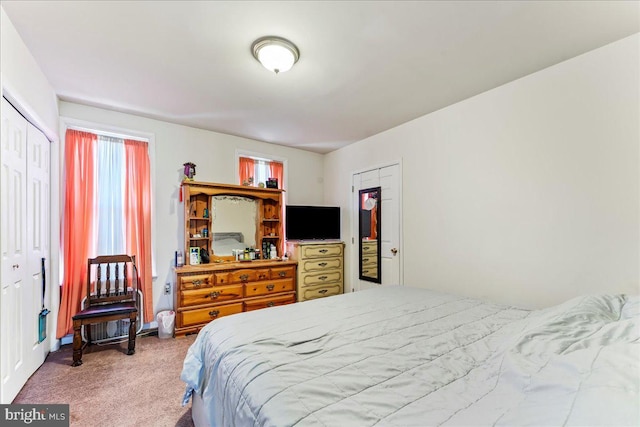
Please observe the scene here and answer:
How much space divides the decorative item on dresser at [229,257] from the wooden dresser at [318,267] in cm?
15

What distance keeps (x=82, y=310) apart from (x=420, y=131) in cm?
426

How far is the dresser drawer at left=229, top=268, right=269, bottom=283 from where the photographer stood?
353cm

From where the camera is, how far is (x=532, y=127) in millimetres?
2400

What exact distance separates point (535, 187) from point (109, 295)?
439 centimetres

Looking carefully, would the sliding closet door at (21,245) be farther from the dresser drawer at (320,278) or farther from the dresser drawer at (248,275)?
the dresser drawer at (320,278)

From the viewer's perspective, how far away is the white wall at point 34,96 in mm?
1752

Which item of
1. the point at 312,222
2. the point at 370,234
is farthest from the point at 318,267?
the point at 370,234

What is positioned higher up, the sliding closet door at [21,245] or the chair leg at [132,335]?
the sliding closet door at [21,245]

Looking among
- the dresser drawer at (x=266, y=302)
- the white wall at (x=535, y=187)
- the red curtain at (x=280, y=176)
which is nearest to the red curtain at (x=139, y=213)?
the dresser drawer at (x=266, y=302)

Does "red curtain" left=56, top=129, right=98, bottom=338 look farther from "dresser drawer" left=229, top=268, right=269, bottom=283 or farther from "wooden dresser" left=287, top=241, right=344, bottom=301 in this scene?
"wooden dresser" left=287, top=241, right=344, bottom=301

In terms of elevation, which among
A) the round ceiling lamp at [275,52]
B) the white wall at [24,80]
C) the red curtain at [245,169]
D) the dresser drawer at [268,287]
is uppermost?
the round ceiling lamp at [275,52]

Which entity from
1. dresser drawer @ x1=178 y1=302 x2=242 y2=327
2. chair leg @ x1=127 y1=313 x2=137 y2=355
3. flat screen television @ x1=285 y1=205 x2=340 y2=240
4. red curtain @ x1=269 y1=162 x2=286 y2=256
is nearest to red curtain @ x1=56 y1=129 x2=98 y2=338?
chair leg @ x1=127 y1=313 x2=137 y2=355

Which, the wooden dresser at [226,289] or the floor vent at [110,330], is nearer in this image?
the floor vent at [110,330]

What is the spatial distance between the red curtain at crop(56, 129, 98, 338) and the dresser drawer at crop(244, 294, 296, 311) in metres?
1.79
